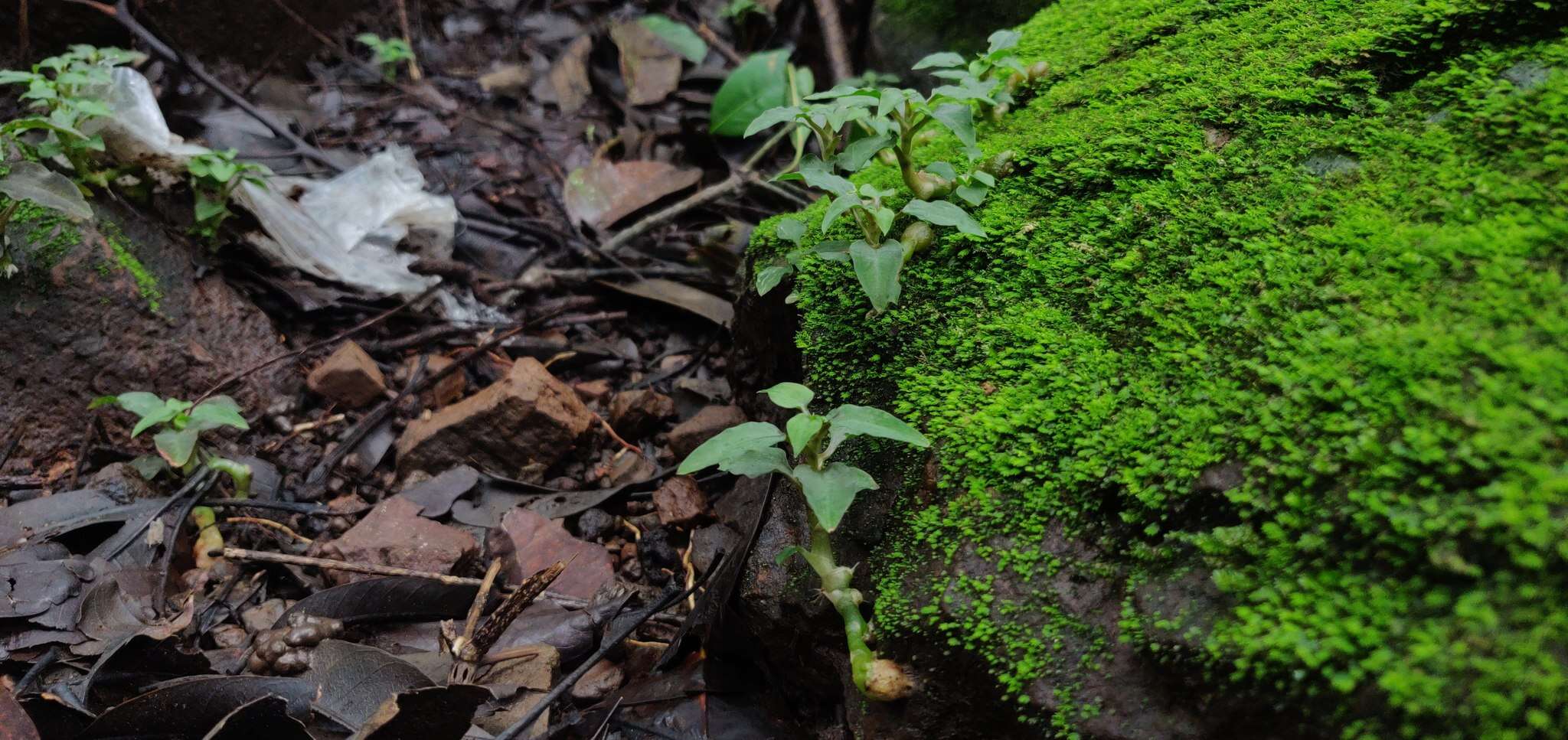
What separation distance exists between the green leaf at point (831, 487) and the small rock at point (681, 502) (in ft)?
2.99

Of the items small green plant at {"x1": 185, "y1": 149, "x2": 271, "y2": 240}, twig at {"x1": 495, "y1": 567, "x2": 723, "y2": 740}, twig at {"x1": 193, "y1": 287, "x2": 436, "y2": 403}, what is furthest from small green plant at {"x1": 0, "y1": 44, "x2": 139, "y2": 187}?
twig at {"x1": 495, "y1": 567, "x2": 723, "y2": 740}

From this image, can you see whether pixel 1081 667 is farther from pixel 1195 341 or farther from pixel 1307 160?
pixel 1307 160

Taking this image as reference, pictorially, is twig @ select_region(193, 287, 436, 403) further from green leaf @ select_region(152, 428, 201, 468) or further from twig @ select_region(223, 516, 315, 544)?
twig @ select_region(223, 516, 315, 544)

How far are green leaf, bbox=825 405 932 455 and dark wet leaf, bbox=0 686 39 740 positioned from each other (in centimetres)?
164

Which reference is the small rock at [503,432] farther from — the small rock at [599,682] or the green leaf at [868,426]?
the green leaf at [868,426]

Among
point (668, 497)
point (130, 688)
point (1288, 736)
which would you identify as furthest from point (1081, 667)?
point (130, 688)

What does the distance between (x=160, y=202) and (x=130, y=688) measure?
5.73 feet

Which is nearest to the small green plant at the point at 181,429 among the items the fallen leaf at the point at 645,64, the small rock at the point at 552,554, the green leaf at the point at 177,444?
the green leaf at the point at 177,444

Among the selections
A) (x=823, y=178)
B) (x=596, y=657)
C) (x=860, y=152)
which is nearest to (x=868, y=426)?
(x=823, y=178)

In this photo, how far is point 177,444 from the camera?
2400mm

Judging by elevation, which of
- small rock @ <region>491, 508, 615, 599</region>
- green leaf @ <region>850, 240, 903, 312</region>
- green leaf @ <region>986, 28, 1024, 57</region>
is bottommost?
small rock @ <region>491, 508, 615, 599</region>

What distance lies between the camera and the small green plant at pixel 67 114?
245cm

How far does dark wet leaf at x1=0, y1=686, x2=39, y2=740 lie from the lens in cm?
167

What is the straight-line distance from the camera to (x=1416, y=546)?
108 cm
